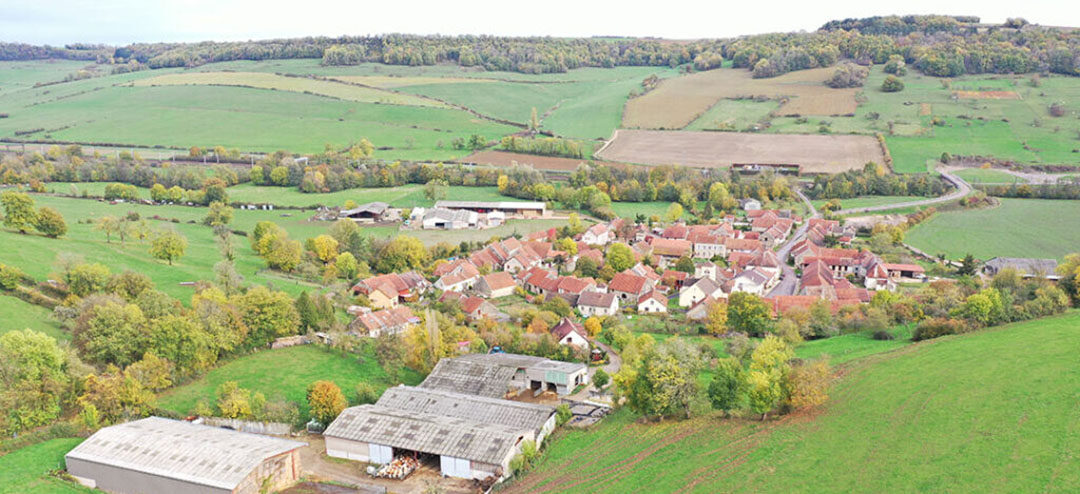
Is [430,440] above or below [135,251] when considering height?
below

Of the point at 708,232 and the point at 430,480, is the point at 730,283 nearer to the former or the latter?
the point at 708,232

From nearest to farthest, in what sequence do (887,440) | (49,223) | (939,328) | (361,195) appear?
(887,440) < (939,328) < (49,223) < (361,195)

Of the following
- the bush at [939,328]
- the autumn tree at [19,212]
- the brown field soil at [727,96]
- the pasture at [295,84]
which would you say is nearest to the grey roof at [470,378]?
the bush at [939,328]

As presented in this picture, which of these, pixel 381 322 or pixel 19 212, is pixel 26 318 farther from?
pixel 19 212

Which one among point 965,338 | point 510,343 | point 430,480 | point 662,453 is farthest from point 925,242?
point 430,480

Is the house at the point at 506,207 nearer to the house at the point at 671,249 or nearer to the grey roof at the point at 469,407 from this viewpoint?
the house at the point at 671,249

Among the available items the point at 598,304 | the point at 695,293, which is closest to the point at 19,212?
the point at 598,304

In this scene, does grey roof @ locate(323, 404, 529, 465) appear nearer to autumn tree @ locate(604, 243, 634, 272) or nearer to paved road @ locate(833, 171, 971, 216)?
autumn tree @ locate(604, 243, 634, 272)
